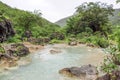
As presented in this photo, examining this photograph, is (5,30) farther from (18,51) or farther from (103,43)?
(103,43)

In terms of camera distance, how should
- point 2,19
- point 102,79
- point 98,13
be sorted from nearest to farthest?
point 102,79 < point 2,19 < point 98,13

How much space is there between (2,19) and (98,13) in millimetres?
34423

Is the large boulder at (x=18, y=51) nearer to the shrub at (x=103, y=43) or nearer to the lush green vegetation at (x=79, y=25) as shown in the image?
the shrub at (x=103, y=43)

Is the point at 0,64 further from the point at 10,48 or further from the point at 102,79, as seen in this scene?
the point at 102,79

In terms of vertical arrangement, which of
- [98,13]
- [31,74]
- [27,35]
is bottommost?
→ [31,74]

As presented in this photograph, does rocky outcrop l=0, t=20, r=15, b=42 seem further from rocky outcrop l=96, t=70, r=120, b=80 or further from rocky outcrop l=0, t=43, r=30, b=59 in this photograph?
rocky outcrop l=96, t=70, r=120, b=80

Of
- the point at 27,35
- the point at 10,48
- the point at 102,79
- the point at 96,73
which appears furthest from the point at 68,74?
the point at 27,35

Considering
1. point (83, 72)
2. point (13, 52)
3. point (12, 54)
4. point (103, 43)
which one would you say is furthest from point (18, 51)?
point (103, 43)

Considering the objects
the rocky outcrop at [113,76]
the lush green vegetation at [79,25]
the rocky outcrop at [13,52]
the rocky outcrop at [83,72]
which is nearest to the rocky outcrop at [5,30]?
the rocky outcrop at [13,52]

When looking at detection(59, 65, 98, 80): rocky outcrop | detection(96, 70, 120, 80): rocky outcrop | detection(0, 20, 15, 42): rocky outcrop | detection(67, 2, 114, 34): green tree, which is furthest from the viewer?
detection(67, 2, 114, 34): green tree

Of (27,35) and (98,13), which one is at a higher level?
(98,13)

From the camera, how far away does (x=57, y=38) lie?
59.1 m

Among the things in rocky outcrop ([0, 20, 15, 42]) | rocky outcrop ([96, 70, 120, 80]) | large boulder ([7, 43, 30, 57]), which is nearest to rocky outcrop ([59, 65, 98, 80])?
rocky outcrop ([96, 70, 120, 80])

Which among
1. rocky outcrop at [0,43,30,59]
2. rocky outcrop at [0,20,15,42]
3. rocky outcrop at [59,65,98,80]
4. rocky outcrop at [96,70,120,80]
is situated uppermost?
rocky outcrop at [0,20,15,42]
